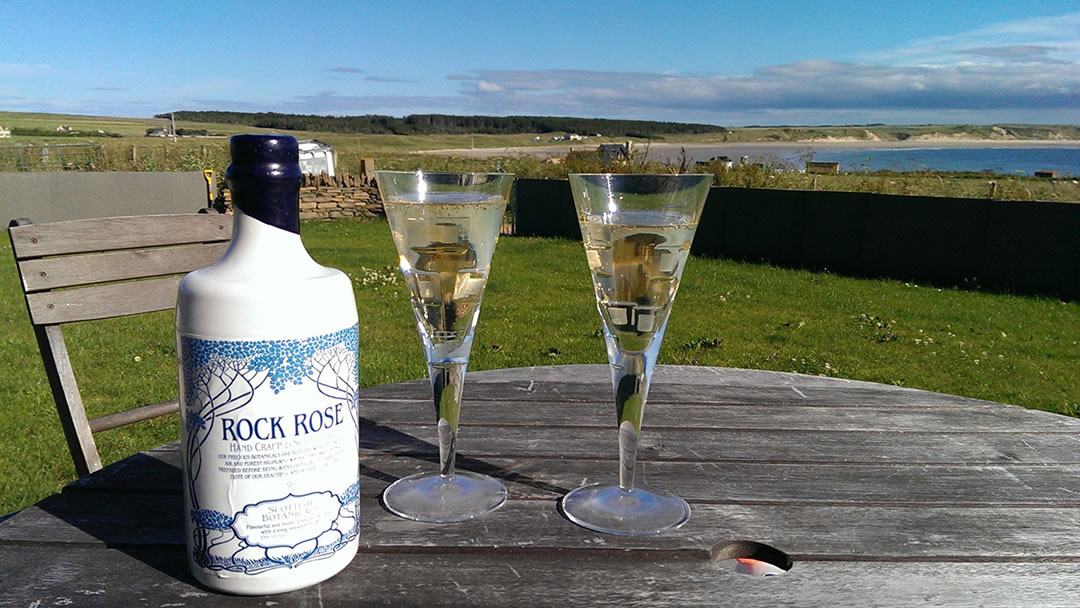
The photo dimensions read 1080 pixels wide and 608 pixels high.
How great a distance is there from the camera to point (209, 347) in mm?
933

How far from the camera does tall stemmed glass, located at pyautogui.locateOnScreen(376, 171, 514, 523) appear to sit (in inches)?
48.4

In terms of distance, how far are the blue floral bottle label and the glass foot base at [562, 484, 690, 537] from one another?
0.44 metres

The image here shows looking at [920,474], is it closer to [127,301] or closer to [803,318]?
[127,301]

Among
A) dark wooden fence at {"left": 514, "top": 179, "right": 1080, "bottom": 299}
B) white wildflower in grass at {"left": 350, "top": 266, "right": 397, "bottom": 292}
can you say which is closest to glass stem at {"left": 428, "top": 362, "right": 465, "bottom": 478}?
white wildflower in grass at {"left": 350, "top": 266, "right": 397, "bottom": 292}

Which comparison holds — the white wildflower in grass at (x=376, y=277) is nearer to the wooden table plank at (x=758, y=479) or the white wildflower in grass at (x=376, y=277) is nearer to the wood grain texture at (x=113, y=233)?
the wood grain texture at (x=113, y=233)

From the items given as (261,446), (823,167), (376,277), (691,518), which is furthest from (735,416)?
(823,167)

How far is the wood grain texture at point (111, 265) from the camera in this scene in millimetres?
2100

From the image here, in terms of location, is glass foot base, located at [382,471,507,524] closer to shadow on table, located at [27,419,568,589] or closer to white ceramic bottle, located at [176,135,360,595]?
shadow on table, located at [27,419,568,589]

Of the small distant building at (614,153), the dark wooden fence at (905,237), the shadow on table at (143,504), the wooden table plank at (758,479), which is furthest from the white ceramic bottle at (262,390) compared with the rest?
the small distant building at (614,153)

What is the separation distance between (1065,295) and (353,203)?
1278 centimetres

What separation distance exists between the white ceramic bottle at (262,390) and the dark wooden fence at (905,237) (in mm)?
10368

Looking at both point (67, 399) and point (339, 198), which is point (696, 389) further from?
point (339, 198)

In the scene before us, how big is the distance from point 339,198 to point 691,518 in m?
16.0

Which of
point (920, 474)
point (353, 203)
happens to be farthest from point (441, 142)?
point (920, 474)
